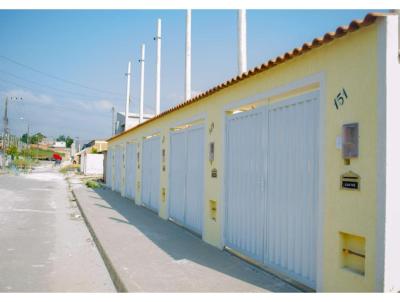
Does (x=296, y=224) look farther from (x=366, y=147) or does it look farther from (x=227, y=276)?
(x=366, y=147)

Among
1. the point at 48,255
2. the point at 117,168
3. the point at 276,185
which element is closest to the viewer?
the point at 276,185

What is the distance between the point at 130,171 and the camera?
1556cm

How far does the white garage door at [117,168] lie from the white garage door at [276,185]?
487 inches

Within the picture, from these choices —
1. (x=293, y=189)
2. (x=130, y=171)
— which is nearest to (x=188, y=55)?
(x=130, y=171)

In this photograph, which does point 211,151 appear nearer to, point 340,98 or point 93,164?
point 340,98

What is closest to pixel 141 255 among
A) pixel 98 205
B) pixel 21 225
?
pixel 21 225

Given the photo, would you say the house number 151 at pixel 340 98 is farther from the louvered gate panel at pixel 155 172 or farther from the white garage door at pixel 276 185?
the louvered gate panel at pixel 155 172

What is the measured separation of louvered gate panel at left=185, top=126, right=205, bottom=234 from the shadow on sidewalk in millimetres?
326

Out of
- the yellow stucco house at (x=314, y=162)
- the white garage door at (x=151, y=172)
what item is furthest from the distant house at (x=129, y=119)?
the yellow stucco house at (x=314, y=162)

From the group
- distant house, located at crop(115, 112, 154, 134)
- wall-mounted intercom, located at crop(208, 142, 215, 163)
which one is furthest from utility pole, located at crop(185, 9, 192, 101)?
distant house, located at crop(115, 112, 154, 134)

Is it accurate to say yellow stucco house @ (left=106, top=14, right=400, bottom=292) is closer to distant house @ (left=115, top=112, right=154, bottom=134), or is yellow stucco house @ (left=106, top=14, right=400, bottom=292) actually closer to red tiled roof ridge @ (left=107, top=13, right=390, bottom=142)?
red tiled roof ridge @ (left=107, top=13, right=390, bottom=142)

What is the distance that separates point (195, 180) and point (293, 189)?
367 cm

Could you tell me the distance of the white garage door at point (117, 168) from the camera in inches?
725

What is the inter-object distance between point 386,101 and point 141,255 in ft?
14.9
